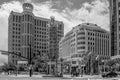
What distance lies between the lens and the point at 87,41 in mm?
118625

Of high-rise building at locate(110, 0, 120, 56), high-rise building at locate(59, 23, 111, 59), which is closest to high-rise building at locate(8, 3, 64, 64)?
high-rise building at locate(59, 23, 111, 59)

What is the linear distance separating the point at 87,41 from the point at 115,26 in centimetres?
1969

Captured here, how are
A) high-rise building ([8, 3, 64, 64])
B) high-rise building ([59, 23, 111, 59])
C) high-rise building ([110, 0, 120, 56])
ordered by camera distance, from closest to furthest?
high-rise building ([110, 0, 120, 56]) < high-rise building ([59, 23, 111, 59]) < high-rise building ([8, 3, 64, 64])

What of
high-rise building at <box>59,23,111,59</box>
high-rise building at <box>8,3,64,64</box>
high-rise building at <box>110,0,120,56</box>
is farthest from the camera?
high-rise building at <box>8,3,64,64</box>

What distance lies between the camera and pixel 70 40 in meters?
134

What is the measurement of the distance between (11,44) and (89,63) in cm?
10934

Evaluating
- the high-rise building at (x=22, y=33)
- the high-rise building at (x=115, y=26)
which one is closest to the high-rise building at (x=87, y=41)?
the high-rise building at (x=115, y=26)

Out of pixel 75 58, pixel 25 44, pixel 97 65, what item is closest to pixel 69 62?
pixel 75 58

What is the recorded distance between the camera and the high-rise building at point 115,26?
11588cm

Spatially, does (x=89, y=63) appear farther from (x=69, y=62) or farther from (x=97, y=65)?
(x=69, y=62)

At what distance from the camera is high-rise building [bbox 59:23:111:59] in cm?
11800

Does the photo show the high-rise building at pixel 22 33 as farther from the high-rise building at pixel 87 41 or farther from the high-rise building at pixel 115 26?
the high-rise building at pixel 115 26

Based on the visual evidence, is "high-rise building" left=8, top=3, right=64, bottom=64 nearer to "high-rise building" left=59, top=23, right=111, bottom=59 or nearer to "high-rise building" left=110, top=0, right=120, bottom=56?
"high-rise building" left=59, top=23, right=111, bottom=59

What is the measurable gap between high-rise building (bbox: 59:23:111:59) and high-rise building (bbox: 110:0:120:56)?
25.0ft
